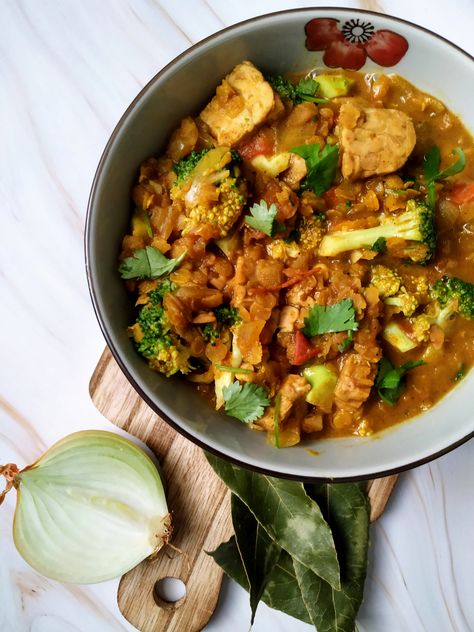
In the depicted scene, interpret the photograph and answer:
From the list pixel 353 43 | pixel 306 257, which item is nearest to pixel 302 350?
pixel 306 257

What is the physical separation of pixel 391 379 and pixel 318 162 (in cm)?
124

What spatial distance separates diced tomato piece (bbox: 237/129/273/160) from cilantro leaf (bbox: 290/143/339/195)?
0.15m

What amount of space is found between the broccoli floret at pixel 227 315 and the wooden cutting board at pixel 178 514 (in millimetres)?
857

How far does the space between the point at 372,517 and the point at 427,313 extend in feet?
4.37

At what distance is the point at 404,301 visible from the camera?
3.23 meters

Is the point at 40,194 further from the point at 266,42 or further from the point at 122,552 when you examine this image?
the point at 122,552

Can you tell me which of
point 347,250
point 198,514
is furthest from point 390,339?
point 198,514

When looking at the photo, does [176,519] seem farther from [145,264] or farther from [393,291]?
[393,291]

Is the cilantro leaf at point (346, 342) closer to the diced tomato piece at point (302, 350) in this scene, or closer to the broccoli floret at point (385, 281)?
the diced tomato piece at point (302, 350)

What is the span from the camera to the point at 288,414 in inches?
127

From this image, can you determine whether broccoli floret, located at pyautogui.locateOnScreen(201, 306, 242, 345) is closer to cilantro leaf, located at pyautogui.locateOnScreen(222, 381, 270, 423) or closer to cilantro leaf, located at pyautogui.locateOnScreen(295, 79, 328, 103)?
cilantro leaf, located at pyautogui.locateOnScreen(222, 381, 270, 423)

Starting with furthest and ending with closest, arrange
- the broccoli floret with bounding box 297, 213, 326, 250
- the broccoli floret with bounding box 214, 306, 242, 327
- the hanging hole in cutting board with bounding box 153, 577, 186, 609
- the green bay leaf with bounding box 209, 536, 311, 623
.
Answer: the hanging hole in cutting board with bounding box 153, 577, 186, 609 < the green bay leaf with bounding box 209, 536, 311, 623 < the broccoli floret with bounding box 297, 213, 326, 250 < the broccoli floret with bounding box 214, 306, 242, 327

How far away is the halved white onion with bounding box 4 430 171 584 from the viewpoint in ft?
12.1

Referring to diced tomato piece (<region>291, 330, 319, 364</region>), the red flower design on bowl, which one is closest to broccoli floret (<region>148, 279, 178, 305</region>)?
diced tomato piece (<region>291, 330, 319, 364</region>)
